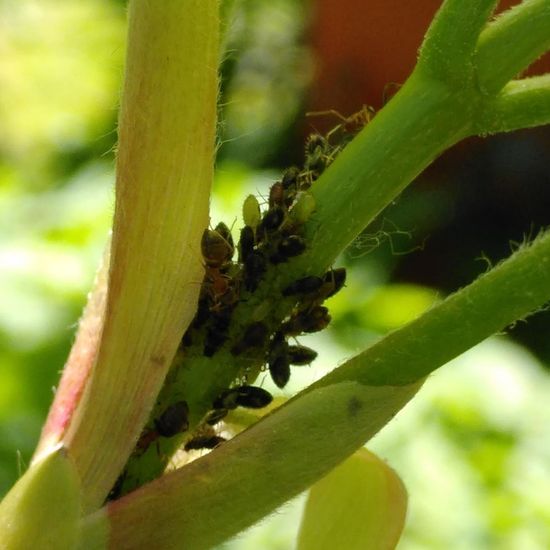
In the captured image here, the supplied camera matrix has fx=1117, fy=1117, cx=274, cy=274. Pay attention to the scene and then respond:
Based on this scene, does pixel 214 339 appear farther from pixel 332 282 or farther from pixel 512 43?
pixel 512 43

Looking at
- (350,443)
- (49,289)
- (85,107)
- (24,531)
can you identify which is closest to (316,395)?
(350,443)

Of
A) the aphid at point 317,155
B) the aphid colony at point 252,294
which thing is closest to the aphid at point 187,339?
the aphid colony at point 252,294

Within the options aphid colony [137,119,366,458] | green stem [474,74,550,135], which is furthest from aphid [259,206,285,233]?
green stem [474,74,550,135]

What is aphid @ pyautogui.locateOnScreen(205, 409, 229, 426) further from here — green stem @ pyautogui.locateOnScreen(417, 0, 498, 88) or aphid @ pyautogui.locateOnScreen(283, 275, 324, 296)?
green stem @ pyautogui.locateOnScreen(417, 0, 498, 88)

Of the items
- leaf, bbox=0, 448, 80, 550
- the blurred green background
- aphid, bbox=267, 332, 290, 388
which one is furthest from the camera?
the blurred green background

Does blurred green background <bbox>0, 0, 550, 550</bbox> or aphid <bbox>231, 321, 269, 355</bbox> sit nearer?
aphid <bbox>231, 321, 269, 355</bbox>

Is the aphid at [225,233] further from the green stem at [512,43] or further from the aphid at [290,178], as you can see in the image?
the green stem at [512,43]
